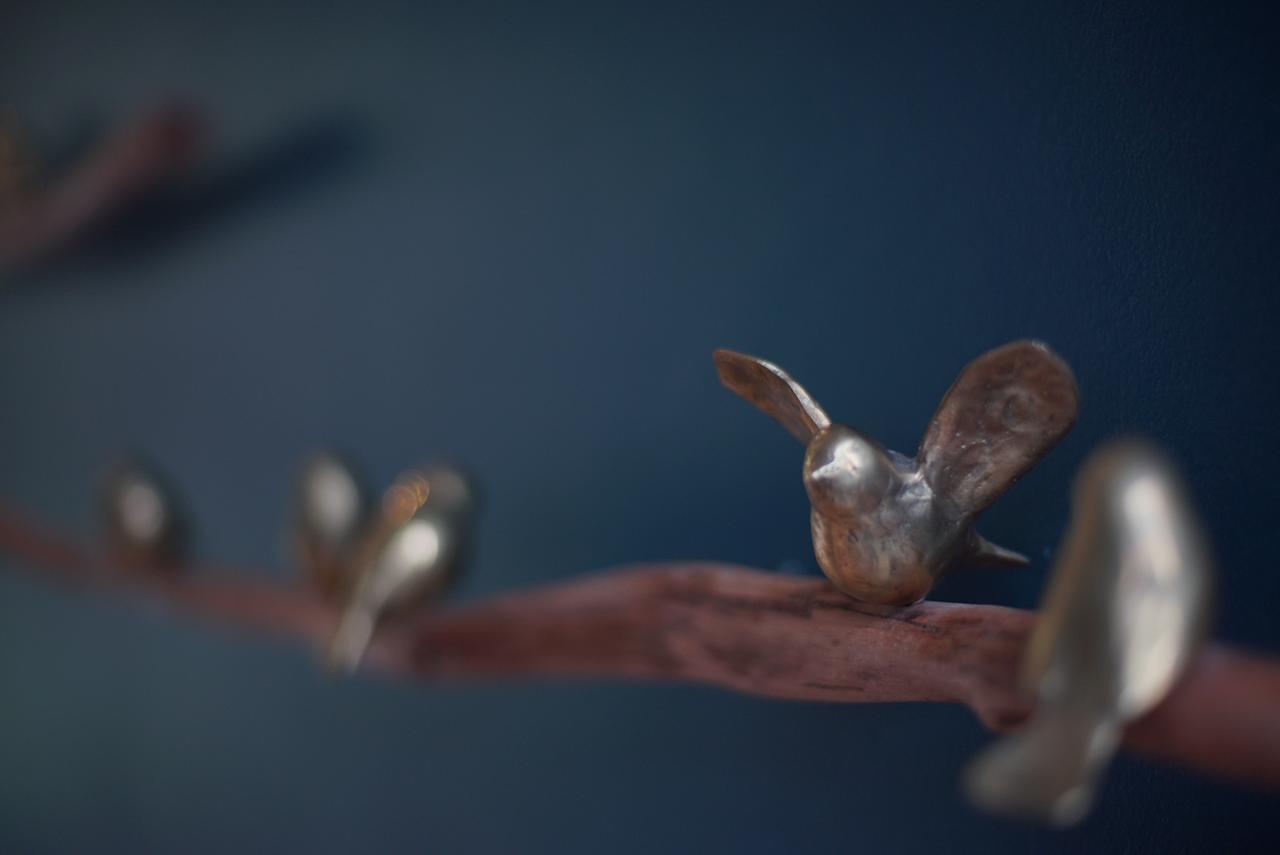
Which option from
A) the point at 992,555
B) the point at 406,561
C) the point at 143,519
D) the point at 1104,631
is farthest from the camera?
the point at 143,519

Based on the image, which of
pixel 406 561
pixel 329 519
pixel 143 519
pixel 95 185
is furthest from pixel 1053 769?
pixel 95 185

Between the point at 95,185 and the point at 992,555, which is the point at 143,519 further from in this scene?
the point at 992,555

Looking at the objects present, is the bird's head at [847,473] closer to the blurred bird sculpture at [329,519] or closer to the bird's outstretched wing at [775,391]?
the bird's outstretched wing at [775,391]

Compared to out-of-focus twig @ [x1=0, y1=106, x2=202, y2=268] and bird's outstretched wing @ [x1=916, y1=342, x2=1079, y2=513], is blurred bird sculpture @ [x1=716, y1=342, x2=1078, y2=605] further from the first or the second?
out-of-focus twig @ [x1=0, y1=106, x2=202, y2=268]

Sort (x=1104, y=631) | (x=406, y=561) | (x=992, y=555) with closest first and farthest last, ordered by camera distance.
A: 1. (x=1104, y=631)
2. (x=992, y=555)
3. (x=406, y=561)

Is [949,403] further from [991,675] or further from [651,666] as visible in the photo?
[651,666]
